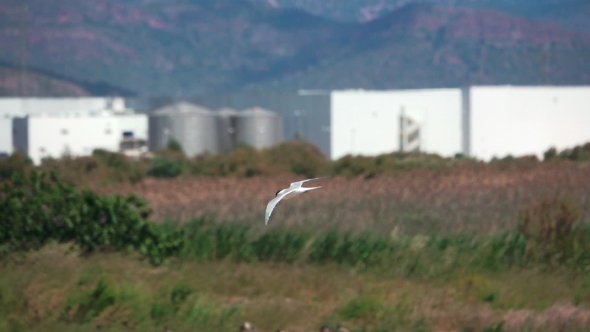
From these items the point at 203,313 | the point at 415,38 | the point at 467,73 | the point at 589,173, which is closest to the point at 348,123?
the point at 589,173

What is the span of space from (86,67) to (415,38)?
5770 cm

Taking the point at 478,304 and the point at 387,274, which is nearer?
the point at 478,304

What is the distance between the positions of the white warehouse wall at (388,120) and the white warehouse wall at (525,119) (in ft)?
4.57

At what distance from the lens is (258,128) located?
184 ft

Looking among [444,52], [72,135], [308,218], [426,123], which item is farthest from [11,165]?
[444,52]

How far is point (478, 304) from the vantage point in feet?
44.8

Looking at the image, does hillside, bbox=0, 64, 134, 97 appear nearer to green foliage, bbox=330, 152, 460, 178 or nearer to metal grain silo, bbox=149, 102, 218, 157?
metal grain silo, bbox=149, 102, 218, 157

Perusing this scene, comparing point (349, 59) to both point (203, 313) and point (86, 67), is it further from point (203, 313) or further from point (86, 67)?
point (203, 313)

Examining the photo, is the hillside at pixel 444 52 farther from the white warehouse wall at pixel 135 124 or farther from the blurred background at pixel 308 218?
the white warehouse wall at pixel 135 124

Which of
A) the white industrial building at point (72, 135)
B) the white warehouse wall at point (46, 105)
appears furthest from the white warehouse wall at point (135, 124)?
Answer: the white warehouse wall at point (46, 105)

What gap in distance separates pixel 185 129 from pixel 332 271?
1694 inches

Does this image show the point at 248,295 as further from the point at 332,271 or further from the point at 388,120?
the point at 388,120

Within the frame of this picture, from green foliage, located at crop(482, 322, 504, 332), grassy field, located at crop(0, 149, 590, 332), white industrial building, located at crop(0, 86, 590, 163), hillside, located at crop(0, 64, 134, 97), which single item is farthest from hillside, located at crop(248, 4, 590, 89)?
green foliage, located at crop(482, 322, 504, 332)

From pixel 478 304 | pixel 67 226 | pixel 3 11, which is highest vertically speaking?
pixel 3 11
